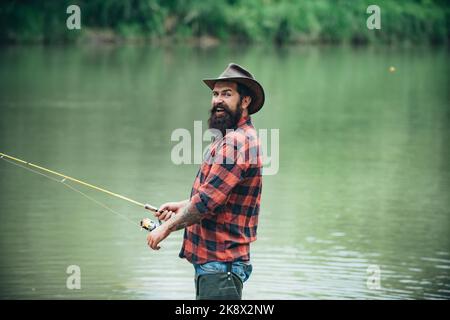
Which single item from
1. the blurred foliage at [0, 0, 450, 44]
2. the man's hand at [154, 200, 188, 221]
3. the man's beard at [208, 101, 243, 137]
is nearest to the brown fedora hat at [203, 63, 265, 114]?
the man's beard at [208, 101, 243, 137]

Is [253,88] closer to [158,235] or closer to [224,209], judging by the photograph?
[224,209]

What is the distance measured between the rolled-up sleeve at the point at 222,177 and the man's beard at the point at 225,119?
0.14m

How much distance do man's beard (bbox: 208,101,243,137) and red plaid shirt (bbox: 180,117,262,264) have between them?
0.15ft

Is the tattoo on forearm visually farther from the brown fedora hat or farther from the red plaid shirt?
the brown fedora hat

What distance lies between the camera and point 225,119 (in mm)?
5375

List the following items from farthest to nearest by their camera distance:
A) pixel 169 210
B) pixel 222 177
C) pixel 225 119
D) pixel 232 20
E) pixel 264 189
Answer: pixel 232 20
pixel 264 189
pixel 169 210
pixel 225 119
pixel 222 177

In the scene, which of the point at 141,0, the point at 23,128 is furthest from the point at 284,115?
the point at 141,0

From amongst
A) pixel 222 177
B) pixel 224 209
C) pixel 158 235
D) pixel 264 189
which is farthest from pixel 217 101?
pixel 264 189

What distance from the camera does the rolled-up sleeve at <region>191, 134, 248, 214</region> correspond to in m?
5.20

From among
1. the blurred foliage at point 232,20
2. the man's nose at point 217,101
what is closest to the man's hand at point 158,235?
the man's nose at point 217,101

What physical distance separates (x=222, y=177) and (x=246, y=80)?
0.52 m

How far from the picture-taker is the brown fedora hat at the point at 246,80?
5.38 m

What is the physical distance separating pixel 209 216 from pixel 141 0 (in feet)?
169
